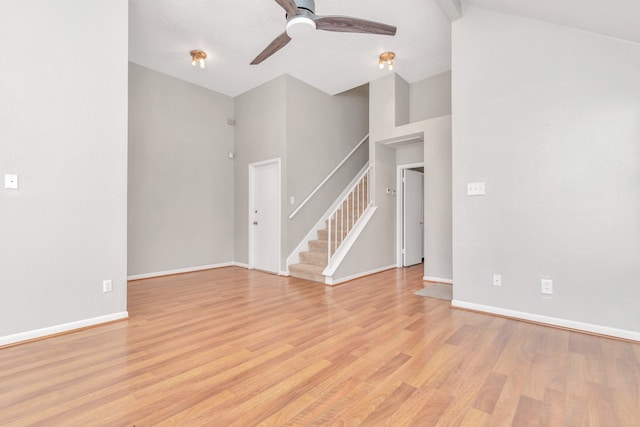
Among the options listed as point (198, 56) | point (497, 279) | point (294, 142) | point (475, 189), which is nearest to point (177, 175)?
point (198, 56)

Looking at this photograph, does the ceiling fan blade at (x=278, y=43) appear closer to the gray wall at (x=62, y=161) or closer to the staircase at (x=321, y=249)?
the gray wall at (x=62, y=161)

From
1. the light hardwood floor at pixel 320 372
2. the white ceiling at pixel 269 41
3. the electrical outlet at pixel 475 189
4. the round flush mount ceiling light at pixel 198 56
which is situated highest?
the white ceiling at pixel 269 41

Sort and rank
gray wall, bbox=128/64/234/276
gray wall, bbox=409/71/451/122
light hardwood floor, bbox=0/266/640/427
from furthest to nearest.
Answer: gray wall, bbox=409/71/451/122 < gray wall, bbox=128/64/234/276 < light hardwood floor, bbox=0/266/640/427

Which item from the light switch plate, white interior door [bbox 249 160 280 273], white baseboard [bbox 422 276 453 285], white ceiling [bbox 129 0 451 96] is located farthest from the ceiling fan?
white baseboard [bbox 422 276 453 285]

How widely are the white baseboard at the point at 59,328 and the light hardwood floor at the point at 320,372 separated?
9 cm

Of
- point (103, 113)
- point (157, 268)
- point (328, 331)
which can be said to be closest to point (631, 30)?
point (328, 331)

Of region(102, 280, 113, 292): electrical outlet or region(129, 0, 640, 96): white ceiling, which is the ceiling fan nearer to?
region(129, 0, 640, 96): white ceiling

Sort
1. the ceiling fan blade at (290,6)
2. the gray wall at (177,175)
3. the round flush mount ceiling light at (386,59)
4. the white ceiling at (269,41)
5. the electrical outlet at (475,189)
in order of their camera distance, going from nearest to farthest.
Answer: the ceiling fan blade at (290,6)
the electrical outlet at (475,189)
the white ceiling at (269,41)
the round flush mount ceiling light at (386,59)
the gray wall at (177,175)

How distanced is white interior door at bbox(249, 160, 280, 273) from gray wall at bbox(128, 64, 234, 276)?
61 cm

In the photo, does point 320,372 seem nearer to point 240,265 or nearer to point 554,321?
point 554,321

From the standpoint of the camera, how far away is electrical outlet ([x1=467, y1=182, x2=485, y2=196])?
3.14 m

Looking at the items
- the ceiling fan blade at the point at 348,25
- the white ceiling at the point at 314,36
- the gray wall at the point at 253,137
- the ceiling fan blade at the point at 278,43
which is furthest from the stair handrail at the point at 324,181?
the ceiling fan blade at the point at 348,25

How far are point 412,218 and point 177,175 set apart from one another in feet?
14.7

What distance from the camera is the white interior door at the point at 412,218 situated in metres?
5.54
